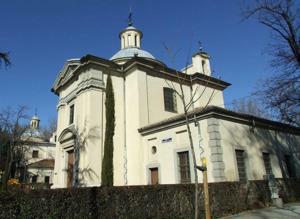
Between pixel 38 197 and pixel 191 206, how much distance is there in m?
5.87

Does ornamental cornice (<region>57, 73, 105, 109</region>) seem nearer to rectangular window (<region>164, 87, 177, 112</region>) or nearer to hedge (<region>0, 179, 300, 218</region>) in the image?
rectangular window (<region>164, 87, 177, 112</region>)

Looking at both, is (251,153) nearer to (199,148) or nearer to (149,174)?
(199,148)

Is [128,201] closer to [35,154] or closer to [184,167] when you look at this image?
[184,167]

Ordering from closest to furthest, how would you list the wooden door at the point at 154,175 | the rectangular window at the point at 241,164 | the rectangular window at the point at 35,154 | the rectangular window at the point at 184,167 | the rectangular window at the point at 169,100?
1. the rectangular window at the point at 241,164
2. the rectangular window at the point at 184,167
3. the wooden door at the point at 154,175
4. the rectangular window at the point at 169,100
5. the rectangular window at the point at 35,154

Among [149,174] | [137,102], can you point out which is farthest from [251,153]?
[137,102]

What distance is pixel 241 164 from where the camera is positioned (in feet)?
50.0

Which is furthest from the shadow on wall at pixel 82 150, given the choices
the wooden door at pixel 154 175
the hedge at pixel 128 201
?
the hedge at pixel 128 201

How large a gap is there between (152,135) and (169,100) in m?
4.83

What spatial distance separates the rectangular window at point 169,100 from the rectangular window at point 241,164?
7.13m

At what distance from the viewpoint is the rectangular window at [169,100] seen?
69.5 ft

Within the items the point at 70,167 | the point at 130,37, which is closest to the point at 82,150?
the point at 70,167

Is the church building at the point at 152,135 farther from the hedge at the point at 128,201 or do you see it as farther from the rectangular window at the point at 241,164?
the hedge at the point at 128,201

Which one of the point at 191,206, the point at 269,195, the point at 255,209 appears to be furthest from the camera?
the point at 269,195

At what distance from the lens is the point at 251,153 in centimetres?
1597
